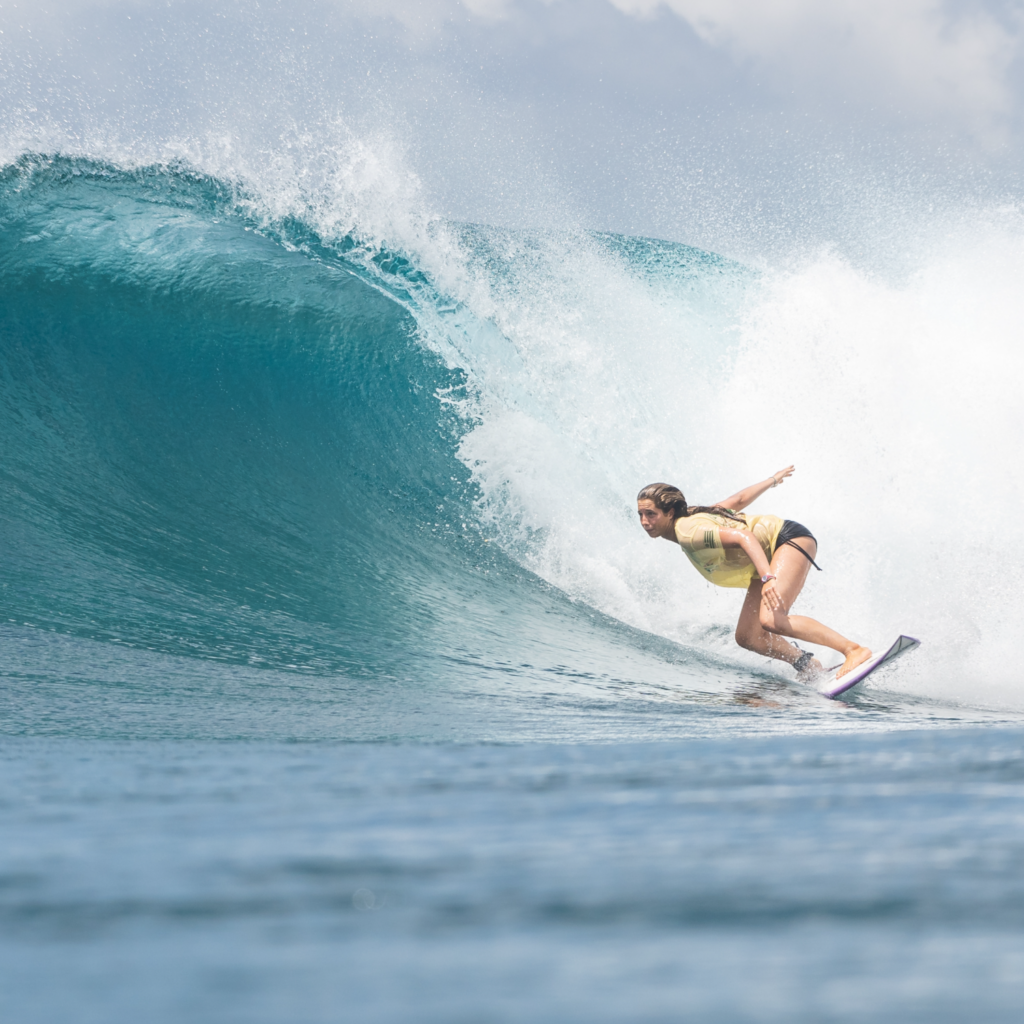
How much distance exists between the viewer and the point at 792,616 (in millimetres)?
5617

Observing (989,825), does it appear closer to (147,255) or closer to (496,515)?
(496,515)

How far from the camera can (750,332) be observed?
9484 millimetres

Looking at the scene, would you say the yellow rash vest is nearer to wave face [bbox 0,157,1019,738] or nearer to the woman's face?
the woman's face

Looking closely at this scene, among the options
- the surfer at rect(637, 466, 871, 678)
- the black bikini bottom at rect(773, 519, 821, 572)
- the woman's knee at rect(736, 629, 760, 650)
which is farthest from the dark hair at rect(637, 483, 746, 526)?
the woman's knee at rect(736, 629, 760, 650)

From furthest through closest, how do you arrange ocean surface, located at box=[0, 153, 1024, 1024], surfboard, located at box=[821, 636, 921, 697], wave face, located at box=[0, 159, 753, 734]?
wave face, located at box=[0, 159, 753, 734]
surfboard, located at box=[821, 636, 921, 697]
ocean surface, located at box=[0, 153, 1024, 1024]

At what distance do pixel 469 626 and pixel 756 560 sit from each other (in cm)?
155

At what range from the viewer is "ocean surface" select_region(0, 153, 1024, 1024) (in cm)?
132

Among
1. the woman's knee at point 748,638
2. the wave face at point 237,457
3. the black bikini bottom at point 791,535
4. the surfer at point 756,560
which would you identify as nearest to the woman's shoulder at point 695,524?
the surfer at point 756,560

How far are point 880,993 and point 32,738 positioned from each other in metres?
2.66

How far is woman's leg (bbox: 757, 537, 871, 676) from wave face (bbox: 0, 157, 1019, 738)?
33 centimetres

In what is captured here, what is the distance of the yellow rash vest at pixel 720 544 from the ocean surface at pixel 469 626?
52cm

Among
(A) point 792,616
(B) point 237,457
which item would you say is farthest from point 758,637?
(B) point 237,457

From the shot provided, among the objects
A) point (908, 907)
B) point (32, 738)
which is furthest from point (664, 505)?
point (908, 907)

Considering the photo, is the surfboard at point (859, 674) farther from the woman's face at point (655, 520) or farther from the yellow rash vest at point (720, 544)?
the woman's face at point (655, 520)
